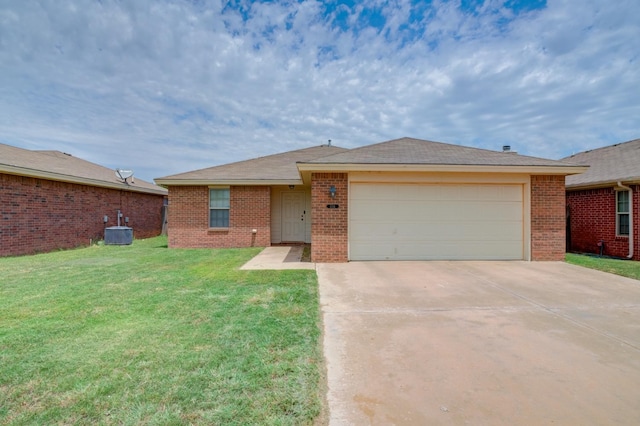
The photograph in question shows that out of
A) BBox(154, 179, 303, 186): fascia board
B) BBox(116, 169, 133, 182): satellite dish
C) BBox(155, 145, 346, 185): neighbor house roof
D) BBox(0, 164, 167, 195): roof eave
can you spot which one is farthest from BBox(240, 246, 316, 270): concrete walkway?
BBox(116, 169, 133, 182): satellite dish

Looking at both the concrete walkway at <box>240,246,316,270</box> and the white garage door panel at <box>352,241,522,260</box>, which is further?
the white garage door panel at <box>352,241,522,260</box>

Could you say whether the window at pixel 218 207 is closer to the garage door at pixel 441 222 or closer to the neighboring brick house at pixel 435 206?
the neighboring brick house at pixel 435 206

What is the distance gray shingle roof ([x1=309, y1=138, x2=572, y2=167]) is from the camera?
8062 mm

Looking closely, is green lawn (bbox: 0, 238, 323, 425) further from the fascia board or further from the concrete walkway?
the fascia board

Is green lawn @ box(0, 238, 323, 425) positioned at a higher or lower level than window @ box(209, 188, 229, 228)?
lower

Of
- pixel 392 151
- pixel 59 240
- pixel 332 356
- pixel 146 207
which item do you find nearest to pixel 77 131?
pixel 146 207

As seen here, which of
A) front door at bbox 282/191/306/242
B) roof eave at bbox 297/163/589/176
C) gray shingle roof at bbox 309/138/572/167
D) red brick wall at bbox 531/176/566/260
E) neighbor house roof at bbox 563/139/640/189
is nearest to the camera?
roof eave at bbox 297/163/589/176

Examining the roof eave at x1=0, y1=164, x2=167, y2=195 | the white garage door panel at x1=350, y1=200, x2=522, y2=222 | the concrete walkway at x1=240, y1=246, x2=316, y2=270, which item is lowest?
the concrete walkway at x1=240, y1=246, x2=316, y2=270

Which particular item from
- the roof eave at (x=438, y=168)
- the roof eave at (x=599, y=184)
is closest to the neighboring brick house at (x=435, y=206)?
the roof eave at (x=438, y=168)

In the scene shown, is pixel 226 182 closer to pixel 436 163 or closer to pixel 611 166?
pixel 436 163

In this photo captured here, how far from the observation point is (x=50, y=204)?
10797mm

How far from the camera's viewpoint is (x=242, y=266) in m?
7.68

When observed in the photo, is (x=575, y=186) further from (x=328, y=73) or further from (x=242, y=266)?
(x=242, y=266)

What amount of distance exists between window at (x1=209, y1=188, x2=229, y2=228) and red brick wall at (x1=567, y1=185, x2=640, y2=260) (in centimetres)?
1317
